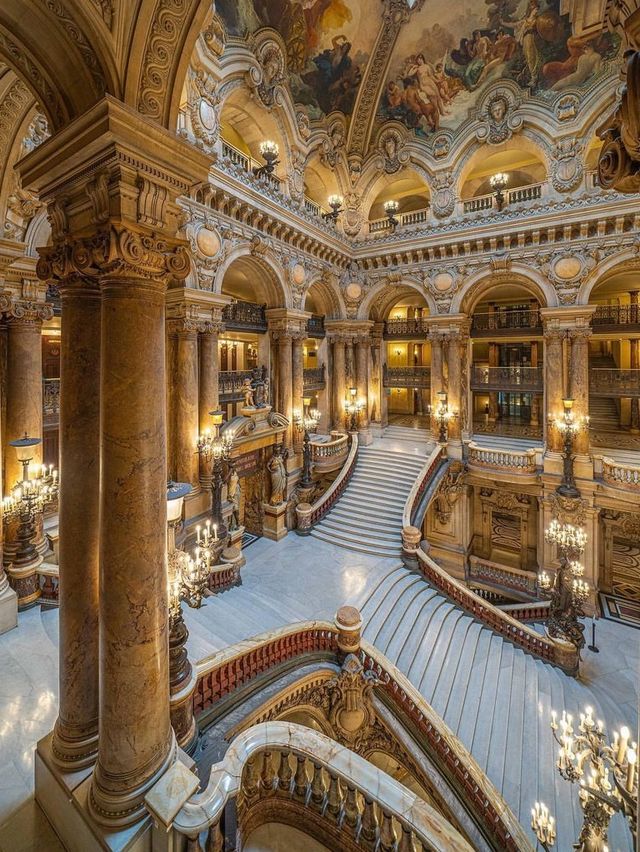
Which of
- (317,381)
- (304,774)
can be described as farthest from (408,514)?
(304,774)

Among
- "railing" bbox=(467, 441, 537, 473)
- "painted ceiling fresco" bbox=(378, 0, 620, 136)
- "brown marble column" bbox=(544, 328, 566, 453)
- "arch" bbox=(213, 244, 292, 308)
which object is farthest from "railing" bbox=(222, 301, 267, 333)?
"brown marble column" bbox=(544, 328, 566, 453)

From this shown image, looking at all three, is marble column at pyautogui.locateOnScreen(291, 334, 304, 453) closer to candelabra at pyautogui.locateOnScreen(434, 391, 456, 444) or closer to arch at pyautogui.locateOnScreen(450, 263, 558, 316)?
candelabra at pyautogui.locateOnScreen(434, 391, 456, 444)

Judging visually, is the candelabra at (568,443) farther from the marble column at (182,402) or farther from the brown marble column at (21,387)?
the brown marble column at (21,387)

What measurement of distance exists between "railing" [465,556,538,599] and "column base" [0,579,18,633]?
1444 cm

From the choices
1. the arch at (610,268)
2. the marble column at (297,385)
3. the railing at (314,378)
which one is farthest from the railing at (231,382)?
the arch at (610,268)

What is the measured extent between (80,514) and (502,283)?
1688cm

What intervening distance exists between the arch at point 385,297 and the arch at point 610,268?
5001mm

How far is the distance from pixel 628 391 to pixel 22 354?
1802 cm

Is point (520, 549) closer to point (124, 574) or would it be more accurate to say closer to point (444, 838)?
point (444, 838)

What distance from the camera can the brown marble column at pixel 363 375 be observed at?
57.6 ft

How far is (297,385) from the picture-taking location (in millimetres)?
14633

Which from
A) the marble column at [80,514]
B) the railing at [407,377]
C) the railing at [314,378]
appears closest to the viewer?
the marble column at [80,514]

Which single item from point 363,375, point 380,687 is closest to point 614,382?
point 363,375

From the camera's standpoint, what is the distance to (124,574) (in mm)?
2752
